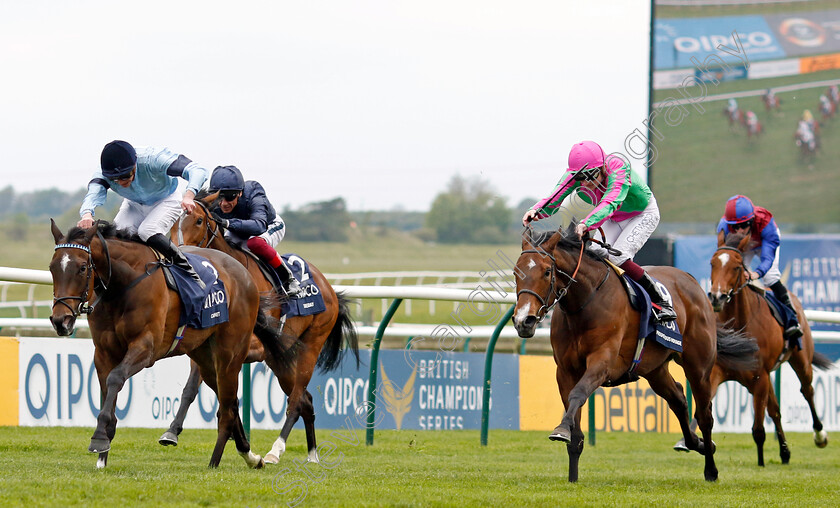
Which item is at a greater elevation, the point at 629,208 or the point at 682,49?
the point at 682,49

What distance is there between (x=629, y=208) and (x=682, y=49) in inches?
480

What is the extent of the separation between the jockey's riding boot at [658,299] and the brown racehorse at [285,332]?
239 centimetres

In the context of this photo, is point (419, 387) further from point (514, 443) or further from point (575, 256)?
point (575, 256)

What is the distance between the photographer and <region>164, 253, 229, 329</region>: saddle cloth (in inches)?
245

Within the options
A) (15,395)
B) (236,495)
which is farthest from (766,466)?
(15,395)

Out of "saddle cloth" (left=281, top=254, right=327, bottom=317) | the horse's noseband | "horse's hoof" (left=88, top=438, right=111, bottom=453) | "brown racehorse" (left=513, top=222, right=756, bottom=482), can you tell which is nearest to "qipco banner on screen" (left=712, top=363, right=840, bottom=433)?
"brown racehorse" (left=513, top=222, right=756, bottom=482)

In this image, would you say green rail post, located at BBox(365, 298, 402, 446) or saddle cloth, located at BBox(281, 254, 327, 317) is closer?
saddle cloth, located at BBox(281, 254, 327, 317)

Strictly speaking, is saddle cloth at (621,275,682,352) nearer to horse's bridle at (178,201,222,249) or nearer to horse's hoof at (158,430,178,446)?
horse's bridle at (178,201,222,249)

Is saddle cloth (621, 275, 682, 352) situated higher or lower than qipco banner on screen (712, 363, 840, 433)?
higher

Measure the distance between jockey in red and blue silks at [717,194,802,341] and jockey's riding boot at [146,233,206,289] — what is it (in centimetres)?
471

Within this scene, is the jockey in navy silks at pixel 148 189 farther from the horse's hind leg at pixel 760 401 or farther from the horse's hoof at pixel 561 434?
the horse's hind leg at pixel 760 401

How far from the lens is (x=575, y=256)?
6.42 m

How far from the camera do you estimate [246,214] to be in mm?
7816

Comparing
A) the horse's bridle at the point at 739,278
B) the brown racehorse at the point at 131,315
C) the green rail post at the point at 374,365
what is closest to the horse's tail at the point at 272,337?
the brown racehorse at the point at 131,315
